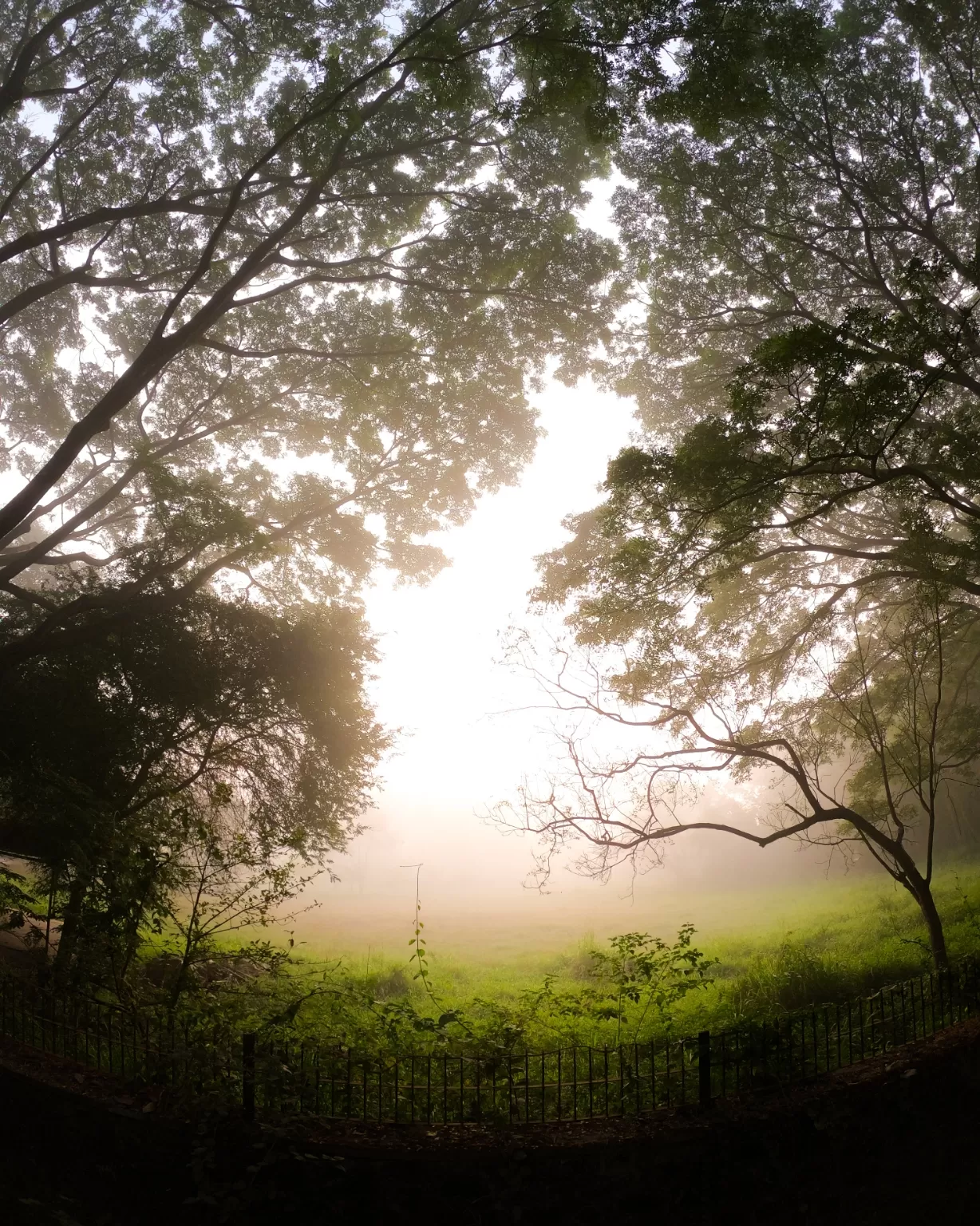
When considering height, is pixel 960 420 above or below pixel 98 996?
above

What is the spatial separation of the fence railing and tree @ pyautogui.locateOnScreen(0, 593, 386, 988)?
75 cm

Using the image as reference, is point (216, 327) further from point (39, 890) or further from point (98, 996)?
point (98, 996)

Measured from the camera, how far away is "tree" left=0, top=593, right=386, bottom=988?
7.76m

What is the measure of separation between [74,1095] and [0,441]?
17.9 m

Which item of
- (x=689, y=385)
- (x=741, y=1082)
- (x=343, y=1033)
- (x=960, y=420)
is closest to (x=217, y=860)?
(x=343, y=1033)

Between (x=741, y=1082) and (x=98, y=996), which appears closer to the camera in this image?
(x=741, y=1082)

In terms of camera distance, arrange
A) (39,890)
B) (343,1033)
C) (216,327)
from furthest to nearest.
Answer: (216,327)
(39,890)
(343,1033)

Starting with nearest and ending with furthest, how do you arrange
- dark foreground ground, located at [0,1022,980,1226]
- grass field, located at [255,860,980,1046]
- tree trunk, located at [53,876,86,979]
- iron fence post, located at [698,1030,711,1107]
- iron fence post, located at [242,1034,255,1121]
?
dark foreground ground, located at [0,1022,980,1226]
iron fence post, located at [242,1034,255,1121]
iron fence post, located at [698,1030,711,1107]
tree trunk, located at [53,876,86,979]
grass field, located at [255,860,980,1046]

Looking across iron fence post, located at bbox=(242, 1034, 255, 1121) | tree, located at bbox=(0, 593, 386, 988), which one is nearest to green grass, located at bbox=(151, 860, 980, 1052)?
iron fence post, located at bbox=(242, 1034, 255, 1121)

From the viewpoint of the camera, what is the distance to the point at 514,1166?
5184 millimetres

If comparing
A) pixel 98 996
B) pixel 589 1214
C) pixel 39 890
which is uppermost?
pixel 39 890

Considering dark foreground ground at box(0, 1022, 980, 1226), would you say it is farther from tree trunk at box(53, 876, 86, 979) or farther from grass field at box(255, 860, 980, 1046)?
tree trunk at box(53, 876, 86, 979)

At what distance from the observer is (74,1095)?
5824mm

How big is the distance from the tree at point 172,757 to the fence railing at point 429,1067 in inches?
29.7
